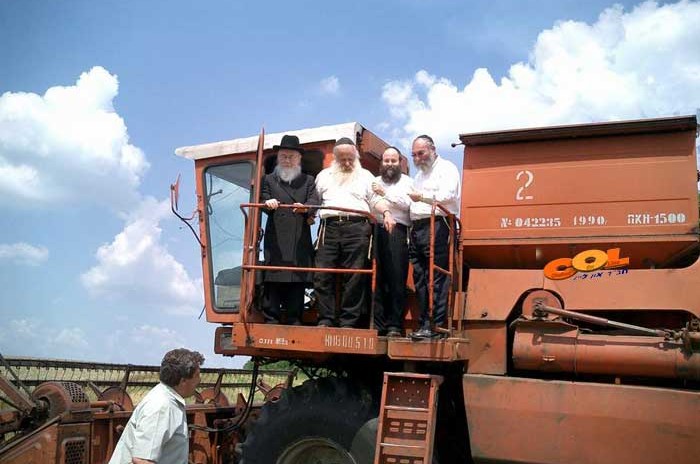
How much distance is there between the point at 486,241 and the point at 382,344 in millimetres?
1332

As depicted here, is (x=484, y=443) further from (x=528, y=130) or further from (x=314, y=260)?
(x=528, y=130)

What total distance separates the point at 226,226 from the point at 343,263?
4.71 feet

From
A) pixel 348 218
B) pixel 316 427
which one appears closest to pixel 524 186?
pixel 348 218

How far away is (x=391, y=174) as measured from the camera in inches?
236

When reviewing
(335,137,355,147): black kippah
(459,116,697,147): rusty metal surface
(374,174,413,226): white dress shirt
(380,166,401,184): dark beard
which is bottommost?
(374,174,413,226): white dress shirt

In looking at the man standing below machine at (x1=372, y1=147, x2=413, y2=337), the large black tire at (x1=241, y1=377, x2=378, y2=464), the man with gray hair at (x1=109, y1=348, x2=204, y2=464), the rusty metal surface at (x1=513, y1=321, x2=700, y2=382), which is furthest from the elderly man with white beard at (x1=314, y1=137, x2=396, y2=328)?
the man with gray hair at (x1=109, y1=348, x2=204, y2=464)

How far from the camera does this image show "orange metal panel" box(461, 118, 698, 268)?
5.54 meters

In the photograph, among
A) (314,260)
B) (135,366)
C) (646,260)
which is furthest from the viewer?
(135,366)

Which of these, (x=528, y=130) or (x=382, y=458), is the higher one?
(x=528, y=130)

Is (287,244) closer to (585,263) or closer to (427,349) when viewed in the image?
(427,349)

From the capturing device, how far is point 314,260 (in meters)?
6.12

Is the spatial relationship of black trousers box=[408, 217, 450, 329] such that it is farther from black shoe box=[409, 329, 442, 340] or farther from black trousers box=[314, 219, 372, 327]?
black trousers box=[314, 219, 372, 327]

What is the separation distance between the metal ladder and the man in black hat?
121cm

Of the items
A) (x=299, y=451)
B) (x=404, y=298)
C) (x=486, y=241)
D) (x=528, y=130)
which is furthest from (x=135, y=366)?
(x=528, y=130)
